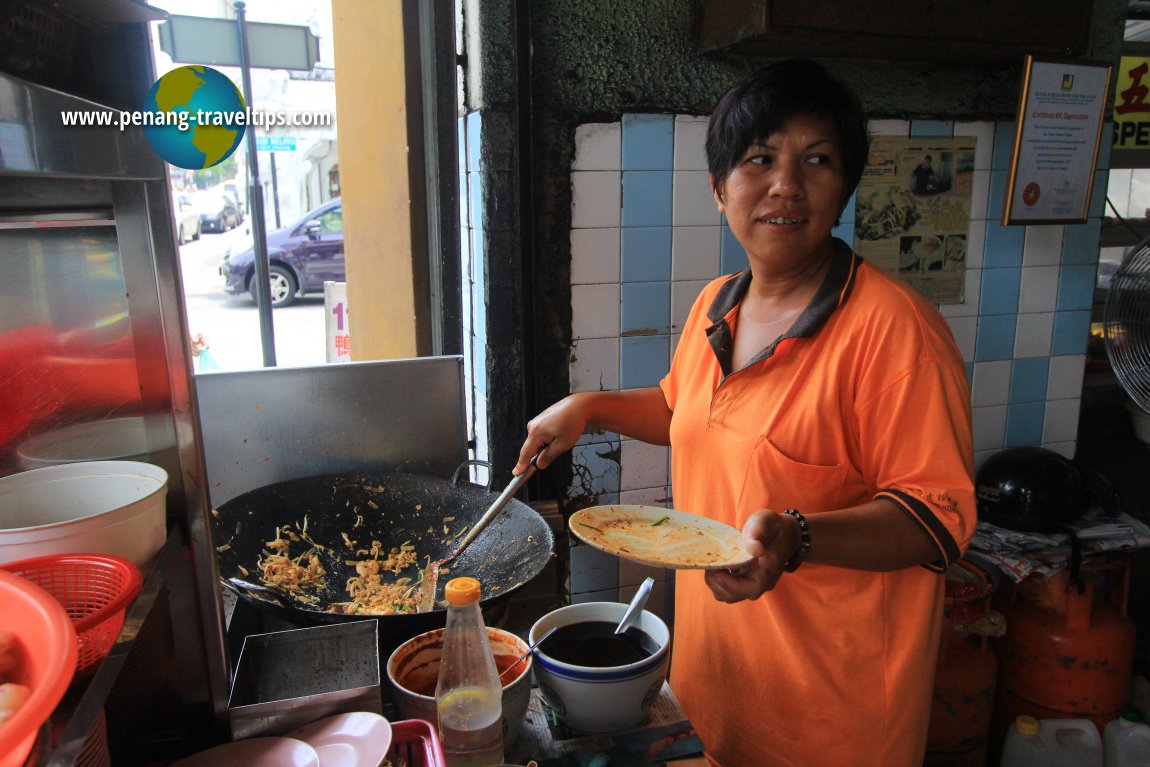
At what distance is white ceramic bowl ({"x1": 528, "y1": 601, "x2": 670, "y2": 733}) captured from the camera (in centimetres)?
130

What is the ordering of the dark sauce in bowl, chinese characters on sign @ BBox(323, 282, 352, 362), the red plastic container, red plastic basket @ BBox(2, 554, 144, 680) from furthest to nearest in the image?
chinese characters on sign @ BBox(323, 282, 352, 362)
the dark sauce in bowl
red plastic basket @ BBox(2, 554, 144, 680)
the red plastic container

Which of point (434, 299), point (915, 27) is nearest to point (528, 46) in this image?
point (434, 299)

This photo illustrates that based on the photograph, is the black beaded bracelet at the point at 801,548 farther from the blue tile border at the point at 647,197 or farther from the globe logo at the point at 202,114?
the globe logo at the point at 202,114

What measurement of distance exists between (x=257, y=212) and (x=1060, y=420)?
308cm

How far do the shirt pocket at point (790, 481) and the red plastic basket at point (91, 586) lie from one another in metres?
1.06

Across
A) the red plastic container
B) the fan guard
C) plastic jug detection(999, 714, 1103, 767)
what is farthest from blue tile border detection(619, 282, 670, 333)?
the red plastic container

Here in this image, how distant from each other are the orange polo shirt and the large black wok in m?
0.45

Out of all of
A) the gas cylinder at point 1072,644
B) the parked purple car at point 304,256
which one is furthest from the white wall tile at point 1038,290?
the parked purple car at point 304,256

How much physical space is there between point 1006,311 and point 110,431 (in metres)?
2.91

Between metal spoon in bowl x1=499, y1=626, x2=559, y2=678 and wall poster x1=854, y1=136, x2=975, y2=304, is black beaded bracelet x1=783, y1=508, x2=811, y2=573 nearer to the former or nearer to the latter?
metal spoon in bowl x1=499, y1=626, x2=559, y2=678

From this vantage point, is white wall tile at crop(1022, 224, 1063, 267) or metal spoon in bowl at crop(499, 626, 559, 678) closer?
metal spoon in bowl at crop(499, 626, 559, 678)

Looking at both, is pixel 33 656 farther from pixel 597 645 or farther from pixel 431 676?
pixel 597 645

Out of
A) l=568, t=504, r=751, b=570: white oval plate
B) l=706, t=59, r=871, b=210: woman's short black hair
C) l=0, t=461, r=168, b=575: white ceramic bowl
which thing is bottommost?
l=568, t=504, r=751, b=570: white oval plate

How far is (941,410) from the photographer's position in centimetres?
134
